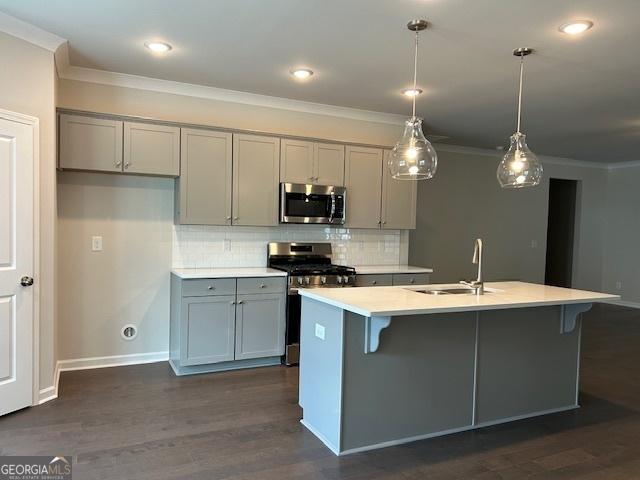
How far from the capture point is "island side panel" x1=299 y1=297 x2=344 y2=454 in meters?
2.72

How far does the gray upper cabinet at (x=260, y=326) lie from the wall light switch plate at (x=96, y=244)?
130 centimetres

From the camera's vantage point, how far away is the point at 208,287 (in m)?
4.01

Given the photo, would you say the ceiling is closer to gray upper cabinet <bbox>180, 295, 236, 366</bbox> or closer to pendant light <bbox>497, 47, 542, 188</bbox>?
pendant light <bbox>497, 47, 542, 188</bbox>

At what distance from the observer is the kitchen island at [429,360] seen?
2.71 meters

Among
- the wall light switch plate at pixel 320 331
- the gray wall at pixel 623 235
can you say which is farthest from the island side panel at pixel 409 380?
the gray wall at pixel 623 235

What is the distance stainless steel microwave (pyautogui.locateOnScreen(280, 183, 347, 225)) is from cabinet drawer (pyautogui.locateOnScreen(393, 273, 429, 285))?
814 mm

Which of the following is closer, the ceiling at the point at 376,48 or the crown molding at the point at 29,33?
the ceiling at the point at 376,48

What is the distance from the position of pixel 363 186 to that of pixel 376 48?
1.82m

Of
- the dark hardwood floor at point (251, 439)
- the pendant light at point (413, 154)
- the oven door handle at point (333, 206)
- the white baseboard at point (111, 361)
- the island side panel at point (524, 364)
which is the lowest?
the dark hardwood floor at point (251, 439)

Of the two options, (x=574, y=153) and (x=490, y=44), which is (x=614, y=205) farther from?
(x=490, y=44)

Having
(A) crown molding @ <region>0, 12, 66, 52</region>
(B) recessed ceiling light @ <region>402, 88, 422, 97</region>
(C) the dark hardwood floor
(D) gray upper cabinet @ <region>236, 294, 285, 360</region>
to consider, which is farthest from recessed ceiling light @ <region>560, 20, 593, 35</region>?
(A) crown molding @ <region>0, 12, 66, 52</region>

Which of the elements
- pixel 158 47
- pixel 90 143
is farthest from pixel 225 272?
pixel 158 47

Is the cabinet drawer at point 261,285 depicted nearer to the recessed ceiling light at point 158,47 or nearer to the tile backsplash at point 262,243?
the tile backsplash at point 262,243

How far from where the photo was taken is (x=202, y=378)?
156 inches
